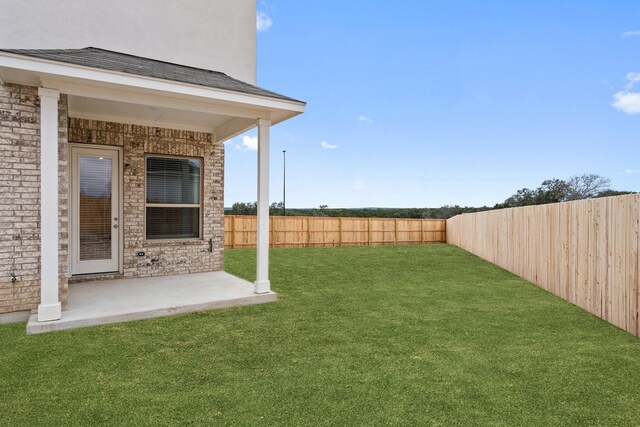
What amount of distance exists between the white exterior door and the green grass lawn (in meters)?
2.54

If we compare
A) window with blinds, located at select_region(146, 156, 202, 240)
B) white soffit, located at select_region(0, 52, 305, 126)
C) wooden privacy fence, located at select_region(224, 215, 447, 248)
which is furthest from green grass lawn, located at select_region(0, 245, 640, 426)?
wooden privacy fence, located at select_region(224, 215, 447, 248)

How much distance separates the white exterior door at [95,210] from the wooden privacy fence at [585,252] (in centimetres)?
808

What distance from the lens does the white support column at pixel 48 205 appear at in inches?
174

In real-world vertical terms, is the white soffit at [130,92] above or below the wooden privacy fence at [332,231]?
above

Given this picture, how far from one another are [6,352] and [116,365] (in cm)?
124

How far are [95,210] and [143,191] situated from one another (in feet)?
2.89

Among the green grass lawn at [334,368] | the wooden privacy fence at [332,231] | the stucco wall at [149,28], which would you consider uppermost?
the stucco wall at [149,28]

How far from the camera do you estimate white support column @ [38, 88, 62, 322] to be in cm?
441

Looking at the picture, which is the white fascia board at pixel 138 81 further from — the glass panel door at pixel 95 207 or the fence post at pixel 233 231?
the fence post at pixel 233 231

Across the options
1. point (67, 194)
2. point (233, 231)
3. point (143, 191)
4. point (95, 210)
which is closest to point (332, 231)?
point (233, 231)

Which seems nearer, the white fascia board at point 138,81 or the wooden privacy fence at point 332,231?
the white fascia board at point 138,81

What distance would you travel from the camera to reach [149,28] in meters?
6.68

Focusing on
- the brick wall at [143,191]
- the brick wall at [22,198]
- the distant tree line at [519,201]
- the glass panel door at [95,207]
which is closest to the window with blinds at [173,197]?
the brick wall at [143,191]

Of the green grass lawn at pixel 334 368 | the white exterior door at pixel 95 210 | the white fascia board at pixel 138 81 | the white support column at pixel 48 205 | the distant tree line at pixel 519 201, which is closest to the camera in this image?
the green grass lawn at pixel 334 368
